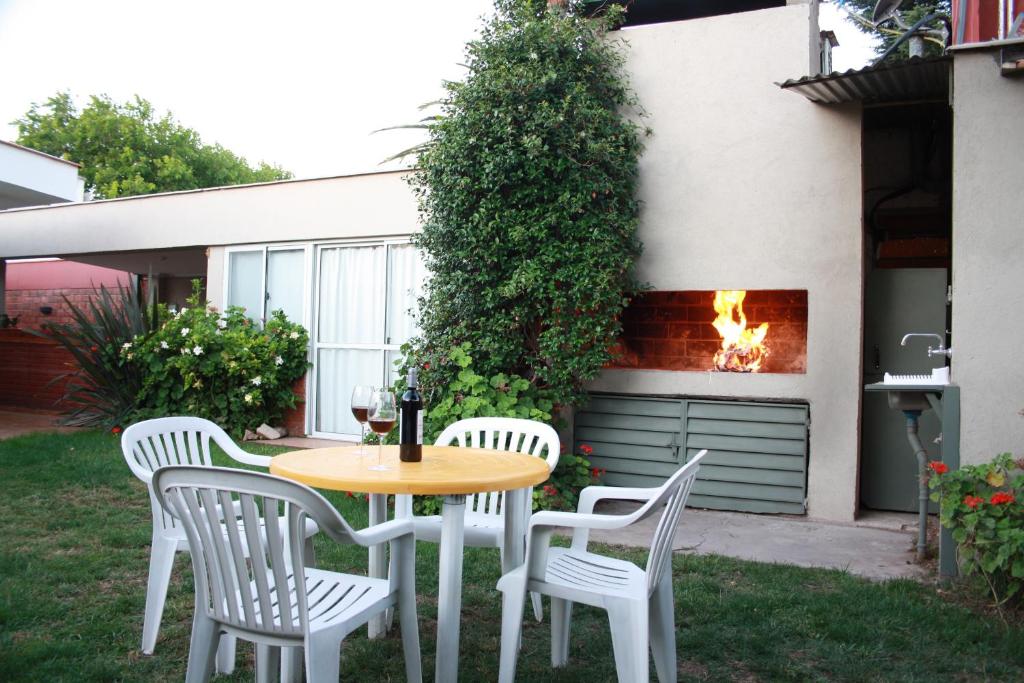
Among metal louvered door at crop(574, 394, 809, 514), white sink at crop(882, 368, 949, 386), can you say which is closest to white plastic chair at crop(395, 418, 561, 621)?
white sink at crop(882, 368, 949, 386)

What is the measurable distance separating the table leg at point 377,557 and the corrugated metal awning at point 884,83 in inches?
152

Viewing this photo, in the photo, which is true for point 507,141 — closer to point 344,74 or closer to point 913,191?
point 913,191

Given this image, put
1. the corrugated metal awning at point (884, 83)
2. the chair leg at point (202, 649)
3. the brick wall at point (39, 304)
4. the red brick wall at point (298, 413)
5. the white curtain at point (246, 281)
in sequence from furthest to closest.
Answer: the brick wall at point (39, 304)
the white curtain at point (246, 281)
the red brick wall at point (298, 413)
the corrugated metal awning at point (884, 83)
the chair leg at point (202, 649)

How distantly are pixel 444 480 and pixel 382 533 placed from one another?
0.27m

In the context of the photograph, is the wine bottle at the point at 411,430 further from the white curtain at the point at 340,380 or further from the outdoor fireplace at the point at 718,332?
the white curtain at the point at 340,380

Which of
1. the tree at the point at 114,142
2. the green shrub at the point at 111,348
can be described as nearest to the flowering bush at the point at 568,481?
the green shrub at the point at 111,348

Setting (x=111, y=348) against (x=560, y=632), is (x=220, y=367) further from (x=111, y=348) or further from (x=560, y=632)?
(x=560, y=632)

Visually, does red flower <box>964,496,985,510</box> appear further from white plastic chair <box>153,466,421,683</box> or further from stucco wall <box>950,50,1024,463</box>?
white plastic chair <box>153,466,421,683</box>

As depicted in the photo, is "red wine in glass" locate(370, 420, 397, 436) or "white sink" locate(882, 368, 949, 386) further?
"white sink" locate(882, 368, 949, 386)

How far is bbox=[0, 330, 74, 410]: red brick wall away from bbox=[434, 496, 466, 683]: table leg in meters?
9.91

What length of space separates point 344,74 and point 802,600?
74.6 ft

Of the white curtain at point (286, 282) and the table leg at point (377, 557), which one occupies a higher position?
the white curtain at point (286, 282)

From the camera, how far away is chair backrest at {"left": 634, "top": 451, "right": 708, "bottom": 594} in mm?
2410

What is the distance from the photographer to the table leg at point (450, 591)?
262cm
